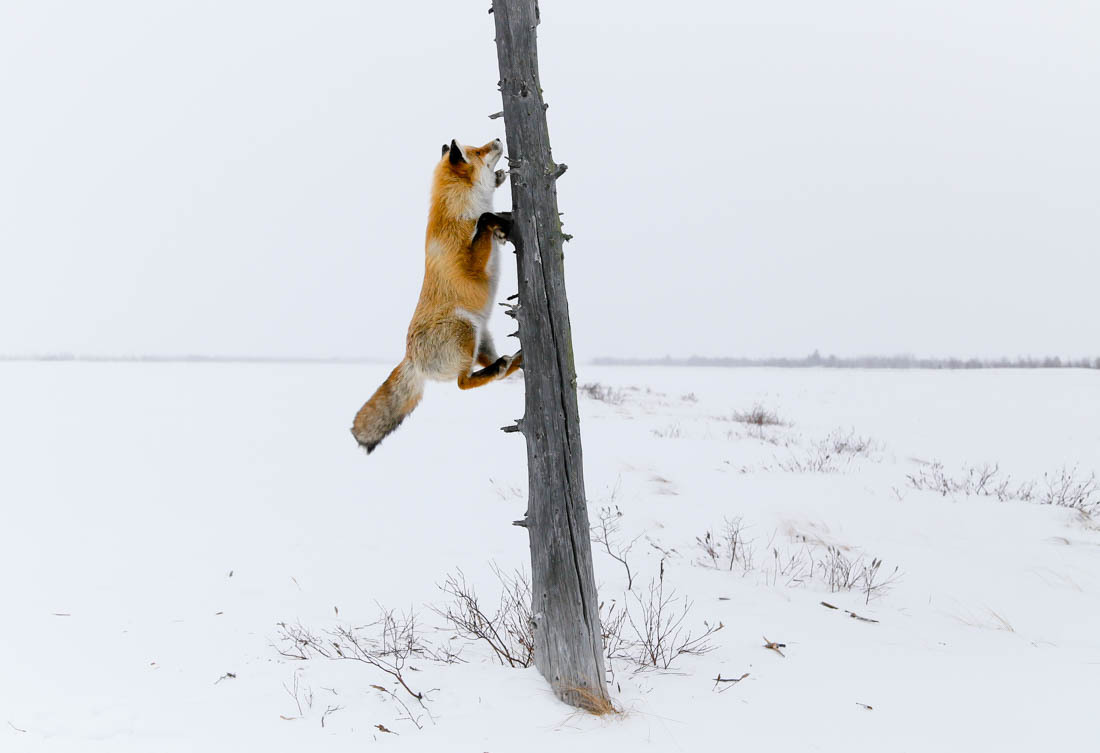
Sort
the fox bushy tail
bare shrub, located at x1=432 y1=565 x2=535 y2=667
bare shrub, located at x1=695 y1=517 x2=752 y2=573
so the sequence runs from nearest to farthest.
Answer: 1. the fox bushy tail
2. bare shrub, located at x1=432 y1=565 x2=535 y2=667
3. bare shrub, located at x1=695 y1=517 x2=752 y2=573

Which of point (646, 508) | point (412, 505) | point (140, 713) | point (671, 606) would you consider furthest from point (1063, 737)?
point (412, 505)

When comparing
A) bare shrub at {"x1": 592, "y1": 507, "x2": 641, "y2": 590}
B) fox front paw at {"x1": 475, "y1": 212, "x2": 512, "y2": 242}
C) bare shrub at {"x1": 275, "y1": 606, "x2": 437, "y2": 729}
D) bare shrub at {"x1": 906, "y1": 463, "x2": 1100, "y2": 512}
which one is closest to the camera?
fox front paw at {"x1": 475, "y1": 212, "x2": 512, "y2": 242}

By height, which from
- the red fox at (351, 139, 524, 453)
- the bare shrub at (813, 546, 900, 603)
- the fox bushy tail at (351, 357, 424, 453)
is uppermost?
the red fox at (351, 139, 524, 453)

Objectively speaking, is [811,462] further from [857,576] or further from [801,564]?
[857,576]

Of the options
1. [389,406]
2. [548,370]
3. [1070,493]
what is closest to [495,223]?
[548,370]

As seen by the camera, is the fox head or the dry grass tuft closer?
the dry grass tuft

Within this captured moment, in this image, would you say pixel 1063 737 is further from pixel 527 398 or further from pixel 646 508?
pixel 646 508

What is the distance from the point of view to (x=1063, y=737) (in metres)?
4.06

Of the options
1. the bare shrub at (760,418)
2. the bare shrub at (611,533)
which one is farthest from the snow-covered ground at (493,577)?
the bare shrub at (760,418)

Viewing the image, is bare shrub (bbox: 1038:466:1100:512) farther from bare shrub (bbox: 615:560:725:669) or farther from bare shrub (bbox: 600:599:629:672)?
bare shrub (bbox: 600:599:629:672)

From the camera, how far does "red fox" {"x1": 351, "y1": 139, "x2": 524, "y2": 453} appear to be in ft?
12.9

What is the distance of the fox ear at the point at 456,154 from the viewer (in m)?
4.07

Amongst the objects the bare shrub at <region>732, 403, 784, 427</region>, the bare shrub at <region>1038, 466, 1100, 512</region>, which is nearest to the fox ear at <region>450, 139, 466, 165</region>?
the bare shrub at <region>1038, 466, 1100, 512</region>

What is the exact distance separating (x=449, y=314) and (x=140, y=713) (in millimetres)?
3486
